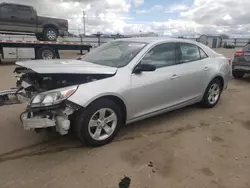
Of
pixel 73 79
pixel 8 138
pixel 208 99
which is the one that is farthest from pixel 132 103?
pixel 208 99

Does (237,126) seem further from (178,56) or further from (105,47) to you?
(105,47)

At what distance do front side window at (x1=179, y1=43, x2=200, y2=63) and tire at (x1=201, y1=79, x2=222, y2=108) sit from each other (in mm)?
702

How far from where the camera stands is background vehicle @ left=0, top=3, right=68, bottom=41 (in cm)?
1387

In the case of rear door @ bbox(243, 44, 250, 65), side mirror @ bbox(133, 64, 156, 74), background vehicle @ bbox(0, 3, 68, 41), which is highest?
background vehicle @ bbox(0, 3, 68, 41)

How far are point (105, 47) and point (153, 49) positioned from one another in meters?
1.07

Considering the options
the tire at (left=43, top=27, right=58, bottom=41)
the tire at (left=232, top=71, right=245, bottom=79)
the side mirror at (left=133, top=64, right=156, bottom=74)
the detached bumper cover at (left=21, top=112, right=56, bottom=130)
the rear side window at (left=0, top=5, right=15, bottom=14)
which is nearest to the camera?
the detached bumper cover at (left=21, top=112, right=56, bottom=130)

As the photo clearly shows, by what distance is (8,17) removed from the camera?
13898mm

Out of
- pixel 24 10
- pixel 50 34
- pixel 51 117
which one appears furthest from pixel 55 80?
pixel 50 34

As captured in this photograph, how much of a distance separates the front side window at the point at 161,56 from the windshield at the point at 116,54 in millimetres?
192

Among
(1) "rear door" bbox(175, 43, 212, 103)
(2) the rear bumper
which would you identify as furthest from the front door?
(2) the rear bumper

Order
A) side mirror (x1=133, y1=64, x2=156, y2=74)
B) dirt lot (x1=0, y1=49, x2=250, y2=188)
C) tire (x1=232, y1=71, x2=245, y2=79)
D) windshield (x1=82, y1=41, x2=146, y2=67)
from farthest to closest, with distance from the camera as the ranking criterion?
tire (x1=232, y1=71, x2=245, y2=79) < windshield (x1=82, y1=41, x2=146, y2=67) < side mirror (x1=133, y1=64, x2=156, y2=74) < dirt lot (x1=0, y1=49, x2=250, y2=188)

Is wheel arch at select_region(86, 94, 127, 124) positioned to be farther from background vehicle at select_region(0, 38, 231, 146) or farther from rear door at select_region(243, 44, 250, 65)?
rear door at select_region(243, 44, 250, 65)

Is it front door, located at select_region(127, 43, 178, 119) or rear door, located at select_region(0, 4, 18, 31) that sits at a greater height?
rear door, located at select_region(0, 4, 18, 31)

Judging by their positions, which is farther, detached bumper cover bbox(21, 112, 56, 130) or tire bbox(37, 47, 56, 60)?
Result: tire bbox(37, 47, 56, 60)
